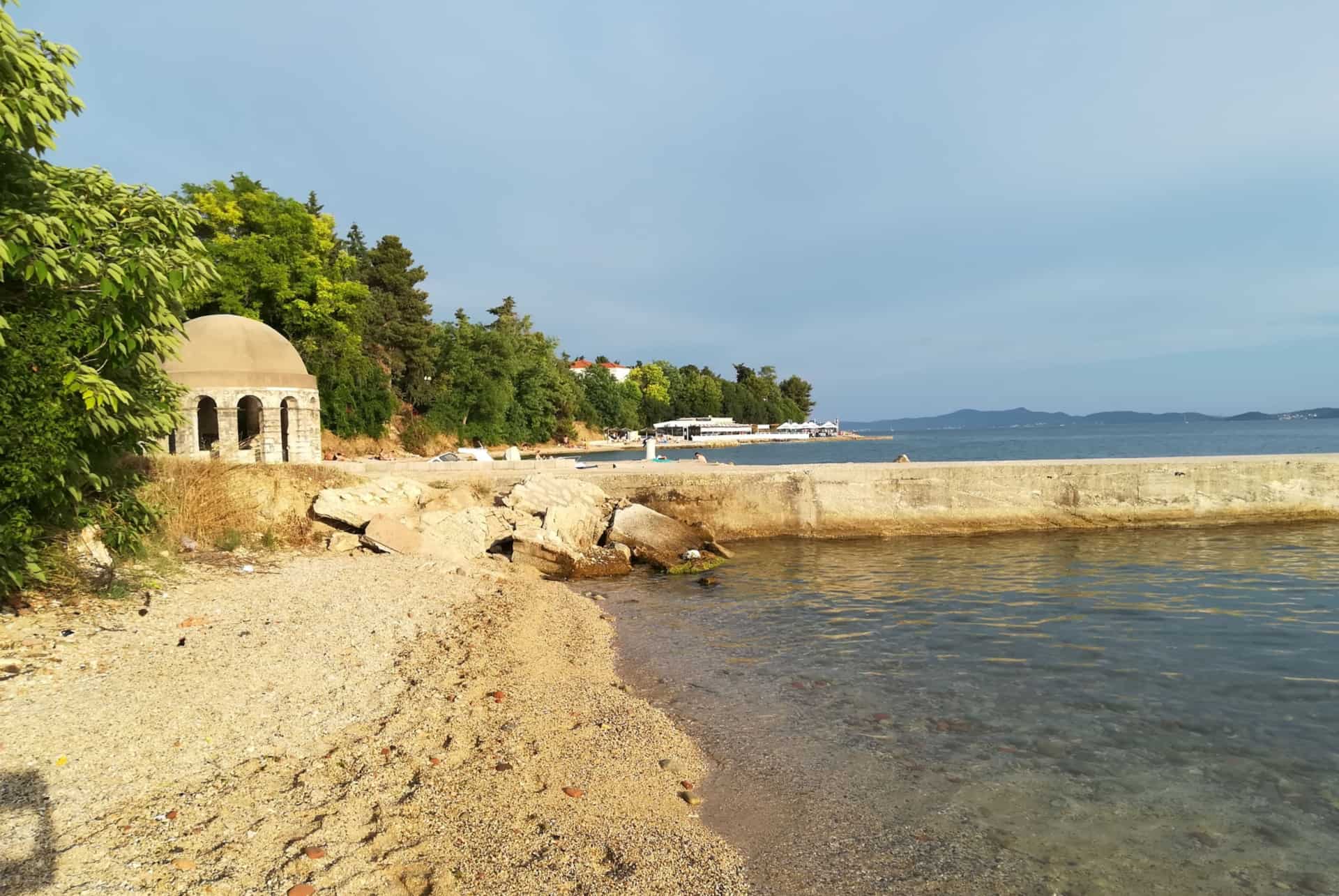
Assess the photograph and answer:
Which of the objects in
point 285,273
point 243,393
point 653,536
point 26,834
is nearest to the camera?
point 26,834

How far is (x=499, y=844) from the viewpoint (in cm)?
466

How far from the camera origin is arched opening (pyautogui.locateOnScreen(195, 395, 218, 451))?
2472 cm

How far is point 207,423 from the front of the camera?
84.2 ft

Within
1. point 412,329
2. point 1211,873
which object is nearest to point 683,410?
point 412,329

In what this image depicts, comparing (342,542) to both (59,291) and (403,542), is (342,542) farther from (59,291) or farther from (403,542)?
(59,291)

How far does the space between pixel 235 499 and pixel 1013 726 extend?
14509mm

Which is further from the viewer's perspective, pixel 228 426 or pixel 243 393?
pixel 243 393

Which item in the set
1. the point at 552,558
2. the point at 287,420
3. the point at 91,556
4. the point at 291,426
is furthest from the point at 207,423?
the point at 91,556

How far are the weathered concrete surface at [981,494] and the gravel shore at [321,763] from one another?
12264 millimetres

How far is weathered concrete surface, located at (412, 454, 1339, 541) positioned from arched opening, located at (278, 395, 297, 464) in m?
8.68

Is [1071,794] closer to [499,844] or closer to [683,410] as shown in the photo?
[499,844]

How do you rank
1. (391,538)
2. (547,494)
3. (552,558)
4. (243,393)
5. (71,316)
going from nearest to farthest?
(71,316) → (391,538) → (552,558) → (547,494) → (243,393)

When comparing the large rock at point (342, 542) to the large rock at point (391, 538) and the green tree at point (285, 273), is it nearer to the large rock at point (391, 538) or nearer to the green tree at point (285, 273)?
the large rock at point (391, 538)

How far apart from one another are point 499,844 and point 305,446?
74.9 feet
